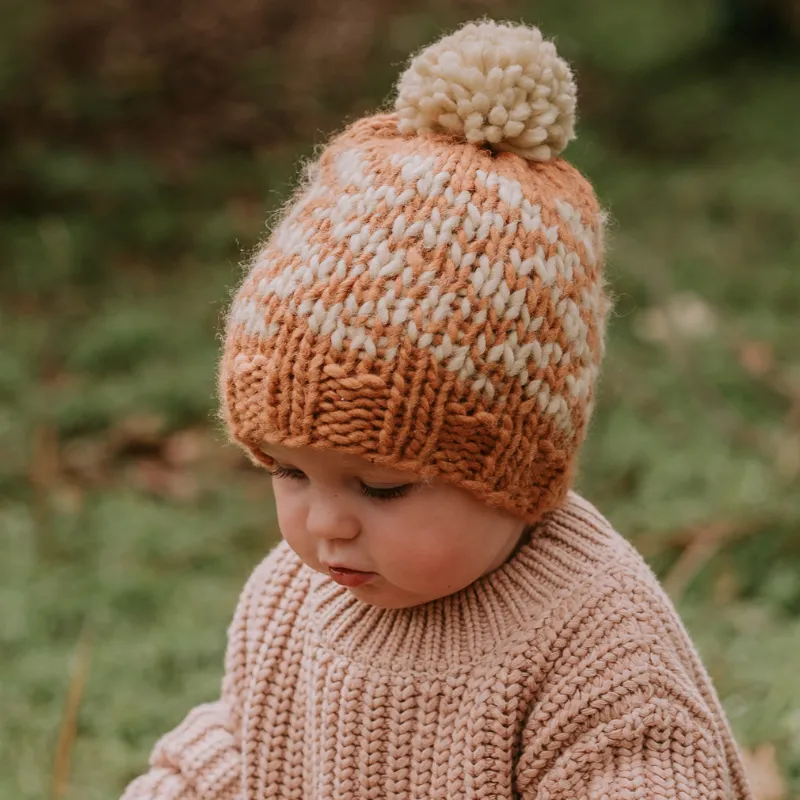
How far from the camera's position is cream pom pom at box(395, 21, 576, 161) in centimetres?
162

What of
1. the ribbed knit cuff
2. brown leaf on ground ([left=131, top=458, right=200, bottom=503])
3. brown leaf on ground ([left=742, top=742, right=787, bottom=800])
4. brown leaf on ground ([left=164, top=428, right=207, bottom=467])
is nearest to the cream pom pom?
the ribbed knit cuff

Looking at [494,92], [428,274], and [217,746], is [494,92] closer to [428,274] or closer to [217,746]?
[428,274]

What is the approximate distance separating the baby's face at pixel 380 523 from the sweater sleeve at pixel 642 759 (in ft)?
0.91

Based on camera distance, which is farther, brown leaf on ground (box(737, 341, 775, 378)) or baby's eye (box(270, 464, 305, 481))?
brown leaf on ground (box(737, 341, 775, 378))

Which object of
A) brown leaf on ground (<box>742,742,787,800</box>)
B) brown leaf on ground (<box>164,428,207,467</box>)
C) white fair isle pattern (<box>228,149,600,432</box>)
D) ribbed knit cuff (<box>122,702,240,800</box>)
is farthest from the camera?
brown leaf on ground (<box>164,428,207,467</box>)

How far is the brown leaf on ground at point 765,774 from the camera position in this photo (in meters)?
2.41

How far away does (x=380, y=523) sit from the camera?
1577mm

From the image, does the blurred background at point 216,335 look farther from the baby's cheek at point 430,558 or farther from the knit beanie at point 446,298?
the baby's cheek at point 430,558

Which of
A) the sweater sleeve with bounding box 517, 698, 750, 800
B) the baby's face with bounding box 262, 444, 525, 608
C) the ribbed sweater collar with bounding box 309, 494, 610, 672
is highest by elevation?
the baby's face with bounding box 262, 444, 525, 608

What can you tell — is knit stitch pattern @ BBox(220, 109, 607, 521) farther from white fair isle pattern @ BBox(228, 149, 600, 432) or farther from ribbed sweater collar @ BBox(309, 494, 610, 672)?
ribbed sweater collar @ BBox(309, 494, 610, 672)

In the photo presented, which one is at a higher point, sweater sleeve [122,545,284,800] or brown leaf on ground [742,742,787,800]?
sweater sleeve [122,545,284,800]

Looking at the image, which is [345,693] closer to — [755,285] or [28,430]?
[28,430]

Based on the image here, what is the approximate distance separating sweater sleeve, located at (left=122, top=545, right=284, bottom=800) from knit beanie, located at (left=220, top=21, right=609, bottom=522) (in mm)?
375

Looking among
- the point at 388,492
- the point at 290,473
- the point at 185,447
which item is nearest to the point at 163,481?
the point at 185,447
